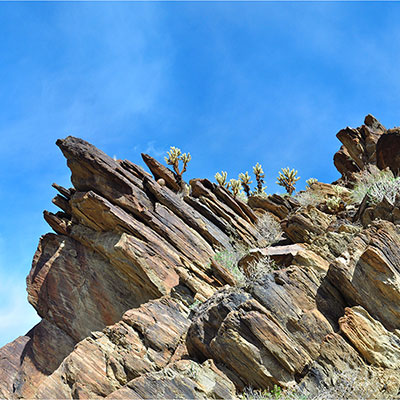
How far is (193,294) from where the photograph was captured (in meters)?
16.7

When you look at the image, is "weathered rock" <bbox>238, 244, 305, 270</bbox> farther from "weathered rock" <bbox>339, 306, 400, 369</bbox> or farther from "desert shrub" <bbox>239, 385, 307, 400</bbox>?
"desert shrub" <bbox>239, 385, 307, 400</bbox>

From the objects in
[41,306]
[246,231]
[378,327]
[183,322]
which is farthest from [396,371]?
[41,306]

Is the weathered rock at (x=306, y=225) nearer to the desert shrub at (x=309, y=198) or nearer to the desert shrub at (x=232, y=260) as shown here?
the desert shrub at (x=232, y=260)

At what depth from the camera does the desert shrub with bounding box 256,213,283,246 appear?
2178 centimetres

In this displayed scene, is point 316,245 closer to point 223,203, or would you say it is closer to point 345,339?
point 345,339

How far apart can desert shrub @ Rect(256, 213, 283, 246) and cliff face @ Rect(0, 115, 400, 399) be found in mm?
355

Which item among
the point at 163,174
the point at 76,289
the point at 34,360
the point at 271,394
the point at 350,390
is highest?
the point at 163,174

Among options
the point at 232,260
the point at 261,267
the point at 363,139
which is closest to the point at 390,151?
the point at 363,139

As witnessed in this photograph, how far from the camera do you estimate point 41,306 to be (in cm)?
2089

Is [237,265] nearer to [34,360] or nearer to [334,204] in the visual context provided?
[334,204]

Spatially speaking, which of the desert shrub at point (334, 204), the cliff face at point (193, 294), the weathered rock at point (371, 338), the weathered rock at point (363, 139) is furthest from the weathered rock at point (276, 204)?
the weathered rock at point (371, 338)

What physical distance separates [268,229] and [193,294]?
25.2 ft

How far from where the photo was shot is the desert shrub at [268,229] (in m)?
21.8

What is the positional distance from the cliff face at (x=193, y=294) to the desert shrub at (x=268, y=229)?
0.35 meters
